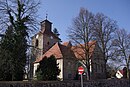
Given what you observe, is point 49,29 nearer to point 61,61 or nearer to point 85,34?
point 61,61

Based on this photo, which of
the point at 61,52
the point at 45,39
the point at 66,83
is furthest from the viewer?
the point at 45,39

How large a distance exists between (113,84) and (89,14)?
41.2ft

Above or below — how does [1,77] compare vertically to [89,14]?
below

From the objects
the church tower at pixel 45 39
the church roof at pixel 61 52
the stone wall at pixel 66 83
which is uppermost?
the church tower at pixel 45 39

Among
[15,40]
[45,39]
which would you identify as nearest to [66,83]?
[15,40]

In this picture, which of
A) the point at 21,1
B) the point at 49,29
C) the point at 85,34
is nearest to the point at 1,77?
the point at 21,1

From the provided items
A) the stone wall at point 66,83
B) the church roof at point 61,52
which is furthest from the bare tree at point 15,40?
the church roof at point 61,52

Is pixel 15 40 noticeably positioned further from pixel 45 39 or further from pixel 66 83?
pixel 45 39

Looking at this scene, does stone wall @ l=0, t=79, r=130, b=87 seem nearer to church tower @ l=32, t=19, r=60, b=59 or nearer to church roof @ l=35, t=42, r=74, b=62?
church roof @ l=35, t=42, r=74, b=62

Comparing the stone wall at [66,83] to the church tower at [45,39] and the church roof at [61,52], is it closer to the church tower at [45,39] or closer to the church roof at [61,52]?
the church roof at [61,52]

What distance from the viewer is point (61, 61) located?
143ft

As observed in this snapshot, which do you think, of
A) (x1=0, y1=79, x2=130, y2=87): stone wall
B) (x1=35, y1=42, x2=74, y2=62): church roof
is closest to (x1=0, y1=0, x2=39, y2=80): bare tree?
(x1=0, y1=79, x2=130, y2=87): stone wall

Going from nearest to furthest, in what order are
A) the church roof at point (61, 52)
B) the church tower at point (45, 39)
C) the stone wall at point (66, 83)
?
the stone wall at point (66, 83) < the church roof at point (61, 52) < the church tower at point (45, 39)

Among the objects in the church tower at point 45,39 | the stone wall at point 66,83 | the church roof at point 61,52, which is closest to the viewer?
the stone wall at point 66,83
